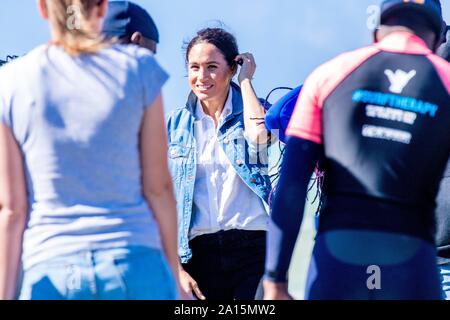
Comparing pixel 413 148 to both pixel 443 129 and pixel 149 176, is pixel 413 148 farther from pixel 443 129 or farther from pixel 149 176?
pixel 149 176

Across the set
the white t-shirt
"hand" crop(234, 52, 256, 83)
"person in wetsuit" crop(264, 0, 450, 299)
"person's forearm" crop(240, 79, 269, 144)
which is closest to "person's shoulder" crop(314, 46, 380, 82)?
"person in wetsuit" crop(264, 0, 450, 299)

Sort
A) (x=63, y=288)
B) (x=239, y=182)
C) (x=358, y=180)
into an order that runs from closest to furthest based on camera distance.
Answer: (x=63, y=288) → (x=358, y=180) → (x=239, y=182)

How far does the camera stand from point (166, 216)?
340 cm

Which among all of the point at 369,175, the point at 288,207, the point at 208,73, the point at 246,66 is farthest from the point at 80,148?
the point at 246,66

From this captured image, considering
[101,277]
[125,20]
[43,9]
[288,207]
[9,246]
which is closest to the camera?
[101,277]

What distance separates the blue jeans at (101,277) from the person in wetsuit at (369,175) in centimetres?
54

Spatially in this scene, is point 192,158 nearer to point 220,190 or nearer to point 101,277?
point 220,190

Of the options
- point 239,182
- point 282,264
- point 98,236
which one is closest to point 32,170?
point 98,236

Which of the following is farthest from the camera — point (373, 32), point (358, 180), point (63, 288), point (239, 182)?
point (239, 182)

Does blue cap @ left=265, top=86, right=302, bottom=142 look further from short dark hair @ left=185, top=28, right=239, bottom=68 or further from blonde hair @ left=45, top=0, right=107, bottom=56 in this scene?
blonde hair @ left=45, top=0, right=107, bottom=56

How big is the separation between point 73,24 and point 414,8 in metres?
1.34

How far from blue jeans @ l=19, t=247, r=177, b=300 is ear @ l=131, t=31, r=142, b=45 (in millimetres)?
1194

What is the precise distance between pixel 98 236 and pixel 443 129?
52.9 inches

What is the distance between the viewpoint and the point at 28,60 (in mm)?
3383
